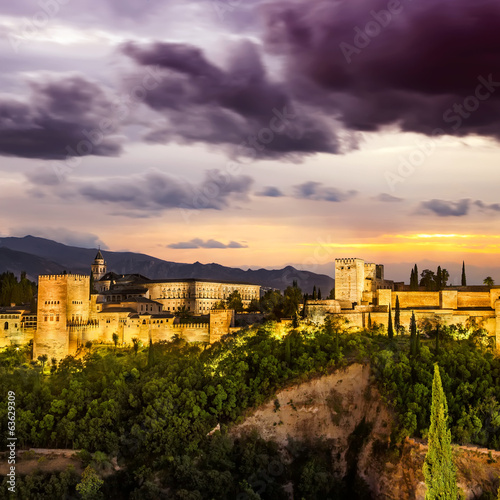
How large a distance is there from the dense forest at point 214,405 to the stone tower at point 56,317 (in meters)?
1.93

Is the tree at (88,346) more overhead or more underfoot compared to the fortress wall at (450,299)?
more underfoot

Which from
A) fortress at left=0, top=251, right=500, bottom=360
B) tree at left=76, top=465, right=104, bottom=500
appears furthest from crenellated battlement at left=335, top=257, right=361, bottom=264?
tree at left=76, top=465, right=104, bottom=500

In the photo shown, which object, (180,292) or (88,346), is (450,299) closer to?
(88,346)

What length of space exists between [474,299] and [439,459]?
2250cm

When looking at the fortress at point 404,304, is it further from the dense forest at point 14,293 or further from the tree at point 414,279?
the dense forest at point 14,293

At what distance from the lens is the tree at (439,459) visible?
120 feet

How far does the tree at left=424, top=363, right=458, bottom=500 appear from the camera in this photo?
3662 centimetres

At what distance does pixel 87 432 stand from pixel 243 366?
11.6 m

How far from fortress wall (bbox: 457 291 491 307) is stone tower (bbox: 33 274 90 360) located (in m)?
32.1

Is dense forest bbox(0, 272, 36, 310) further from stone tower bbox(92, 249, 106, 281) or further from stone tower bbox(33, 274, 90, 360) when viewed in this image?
stone tower bbox(33, 274, 90, 360)

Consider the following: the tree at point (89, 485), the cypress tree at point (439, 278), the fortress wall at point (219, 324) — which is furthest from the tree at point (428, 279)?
the tree at point (89, 485)

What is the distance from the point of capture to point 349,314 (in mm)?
55969

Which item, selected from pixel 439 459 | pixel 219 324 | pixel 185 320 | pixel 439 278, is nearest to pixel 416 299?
pixel 439 278

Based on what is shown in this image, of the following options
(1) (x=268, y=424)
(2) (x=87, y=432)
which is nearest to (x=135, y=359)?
(2) (x=87, y=432)
